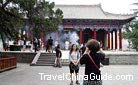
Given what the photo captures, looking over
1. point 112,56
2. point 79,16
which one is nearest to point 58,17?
point 112,56

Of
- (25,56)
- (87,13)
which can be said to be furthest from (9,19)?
(87,13)

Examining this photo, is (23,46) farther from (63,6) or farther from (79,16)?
(63,6)

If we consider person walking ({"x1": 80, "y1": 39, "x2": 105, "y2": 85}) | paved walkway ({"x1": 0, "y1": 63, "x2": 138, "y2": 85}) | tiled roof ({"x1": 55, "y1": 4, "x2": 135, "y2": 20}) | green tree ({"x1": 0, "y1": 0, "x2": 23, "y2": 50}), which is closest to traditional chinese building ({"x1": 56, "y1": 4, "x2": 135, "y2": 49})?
tiled roof ({"x1": 55, "y1": 4, "x2": 135, "y2": 20})

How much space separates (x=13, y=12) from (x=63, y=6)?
27.8 m

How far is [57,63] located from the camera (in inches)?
805

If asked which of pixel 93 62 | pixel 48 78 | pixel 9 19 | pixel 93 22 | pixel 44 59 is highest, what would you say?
pixel 93 22

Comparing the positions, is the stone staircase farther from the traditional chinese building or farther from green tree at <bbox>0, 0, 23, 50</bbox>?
the traditional chinese building

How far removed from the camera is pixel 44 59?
23438 mm

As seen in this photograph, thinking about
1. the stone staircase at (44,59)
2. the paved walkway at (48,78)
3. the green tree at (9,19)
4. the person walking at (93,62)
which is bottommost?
the paved walkway at (48,78)

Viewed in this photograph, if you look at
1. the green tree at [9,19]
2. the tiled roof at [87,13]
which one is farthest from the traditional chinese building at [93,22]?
the green tree at [9,19]

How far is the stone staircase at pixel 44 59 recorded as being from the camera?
72.6 feet

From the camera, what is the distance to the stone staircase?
2212cm

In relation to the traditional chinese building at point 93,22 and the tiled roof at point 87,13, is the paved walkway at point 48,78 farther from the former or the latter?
the tiled roof at point 87,13

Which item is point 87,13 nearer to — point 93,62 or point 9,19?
point 9,19
